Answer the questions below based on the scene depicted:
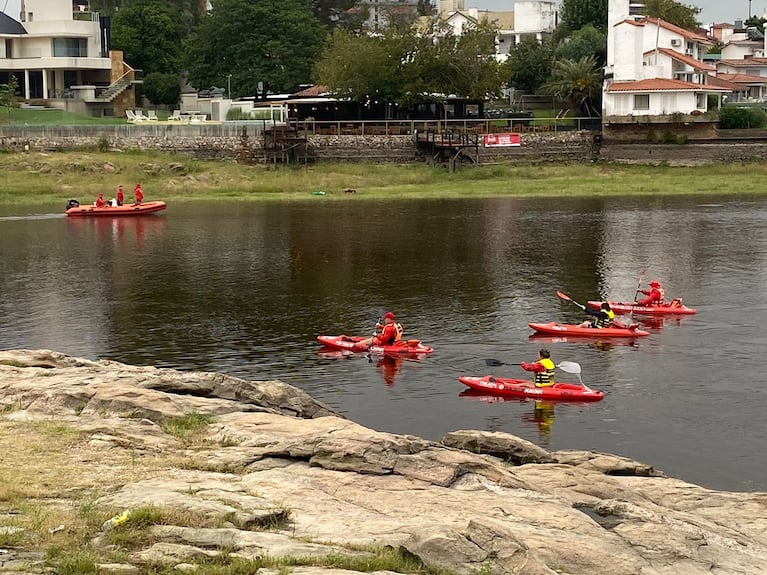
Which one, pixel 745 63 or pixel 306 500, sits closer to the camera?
pixel 306 500

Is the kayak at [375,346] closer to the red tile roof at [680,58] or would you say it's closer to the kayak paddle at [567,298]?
the kayak paddle at [567,298]

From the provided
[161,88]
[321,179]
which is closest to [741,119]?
Answer: [321,179]

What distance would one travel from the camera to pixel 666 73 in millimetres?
94750

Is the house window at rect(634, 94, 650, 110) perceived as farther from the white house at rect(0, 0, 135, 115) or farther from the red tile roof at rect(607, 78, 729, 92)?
the white house at rect(0, 0, 135, 115)

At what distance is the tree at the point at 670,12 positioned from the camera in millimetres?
115062

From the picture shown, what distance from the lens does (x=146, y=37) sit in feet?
372

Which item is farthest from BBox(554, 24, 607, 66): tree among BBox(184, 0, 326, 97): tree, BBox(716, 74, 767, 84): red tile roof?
BBox(184, 0, 326, 97): tree

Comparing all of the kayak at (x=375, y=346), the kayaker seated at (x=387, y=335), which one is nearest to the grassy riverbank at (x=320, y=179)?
the kayak at (x=375, y=346)

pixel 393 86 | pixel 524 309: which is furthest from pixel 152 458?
pixel 393 86

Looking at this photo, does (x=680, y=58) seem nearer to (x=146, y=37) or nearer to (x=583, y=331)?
(x=146, y=37)

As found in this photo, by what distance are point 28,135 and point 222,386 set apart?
6507 centimetres

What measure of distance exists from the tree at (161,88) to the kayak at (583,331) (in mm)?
75876

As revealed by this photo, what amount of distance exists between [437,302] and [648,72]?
57617mm

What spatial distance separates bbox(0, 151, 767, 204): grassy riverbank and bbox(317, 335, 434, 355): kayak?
42350mm
